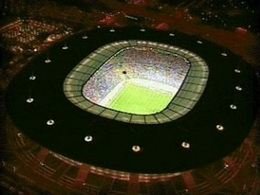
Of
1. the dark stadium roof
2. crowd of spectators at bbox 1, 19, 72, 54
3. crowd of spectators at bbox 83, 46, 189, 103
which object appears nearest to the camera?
the dark stadium roof

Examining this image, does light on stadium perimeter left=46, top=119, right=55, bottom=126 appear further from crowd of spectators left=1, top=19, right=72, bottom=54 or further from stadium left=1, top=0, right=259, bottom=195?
crowd of spectators left=1, top=19, right=72, bottom=54

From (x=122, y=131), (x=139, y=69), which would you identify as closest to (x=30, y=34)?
(x=139, y=69)

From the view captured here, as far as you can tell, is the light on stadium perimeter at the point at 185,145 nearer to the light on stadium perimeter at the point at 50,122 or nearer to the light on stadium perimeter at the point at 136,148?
the light on stadium perimeter at the point at 136,148

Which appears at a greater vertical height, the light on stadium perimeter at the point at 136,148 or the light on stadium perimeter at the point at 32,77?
the light on stadium perimeter at the point at 32,77

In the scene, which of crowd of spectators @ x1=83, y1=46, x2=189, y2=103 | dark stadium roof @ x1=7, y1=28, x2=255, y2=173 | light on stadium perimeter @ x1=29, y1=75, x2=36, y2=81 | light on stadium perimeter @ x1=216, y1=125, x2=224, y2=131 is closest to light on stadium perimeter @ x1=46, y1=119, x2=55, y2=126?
dark stadium roof @ x1=7, y1=28, x2=255, y2=173

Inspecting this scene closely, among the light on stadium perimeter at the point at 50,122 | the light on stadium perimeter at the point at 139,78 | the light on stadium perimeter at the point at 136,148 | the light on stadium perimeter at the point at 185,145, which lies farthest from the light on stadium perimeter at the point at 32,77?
the light on stadium perimeter at the point at 185,145
